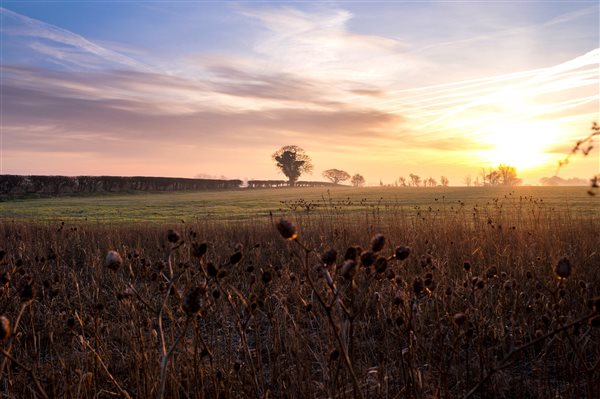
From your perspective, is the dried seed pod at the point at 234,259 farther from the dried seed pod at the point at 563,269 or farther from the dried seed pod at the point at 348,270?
the dried seed pod at the point at 563,269

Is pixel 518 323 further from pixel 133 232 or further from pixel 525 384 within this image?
pixel 133 232

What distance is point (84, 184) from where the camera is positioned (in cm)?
4747

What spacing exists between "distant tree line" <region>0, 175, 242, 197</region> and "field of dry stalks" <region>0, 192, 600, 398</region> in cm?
3602

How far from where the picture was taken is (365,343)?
14.7 feet

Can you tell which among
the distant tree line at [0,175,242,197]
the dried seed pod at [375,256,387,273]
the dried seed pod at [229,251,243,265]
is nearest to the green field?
the distant tree line at [0,175,242,197]

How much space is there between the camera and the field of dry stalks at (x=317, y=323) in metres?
1.90

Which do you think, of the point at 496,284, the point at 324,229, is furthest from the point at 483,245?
the point at 324,229

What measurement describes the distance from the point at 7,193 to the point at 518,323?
150 feet

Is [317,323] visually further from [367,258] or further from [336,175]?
[336,175]

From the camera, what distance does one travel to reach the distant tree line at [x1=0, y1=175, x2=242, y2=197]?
135 ft

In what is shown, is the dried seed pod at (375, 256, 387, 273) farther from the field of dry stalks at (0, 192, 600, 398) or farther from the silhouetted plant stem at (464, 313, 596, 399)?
the silhouetted plant stem at (464, 313, 596, 399)

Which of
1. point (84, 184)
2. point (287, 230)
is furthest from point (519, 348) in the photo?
point (84, 184)

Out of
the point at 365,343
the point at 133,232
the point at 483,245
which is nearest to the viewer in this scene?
the point at 365,343

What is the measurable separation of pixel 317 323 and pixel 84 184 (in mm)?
48709
